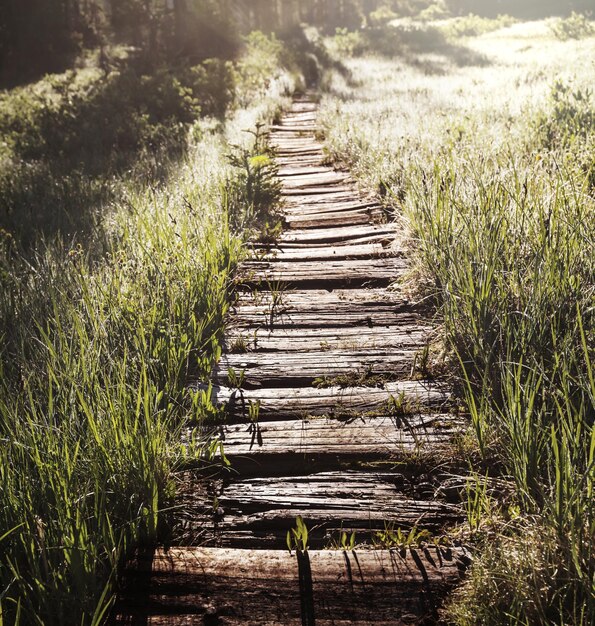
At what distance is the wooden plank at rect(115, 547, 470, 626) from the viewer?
1597 mm

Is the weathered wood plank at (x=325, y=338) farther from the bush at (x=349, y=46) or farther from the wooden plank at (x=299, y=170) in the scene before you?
the bush at (x=349, y=46)

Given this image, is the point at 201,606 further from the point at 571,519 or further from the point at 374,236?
the point at 374,236

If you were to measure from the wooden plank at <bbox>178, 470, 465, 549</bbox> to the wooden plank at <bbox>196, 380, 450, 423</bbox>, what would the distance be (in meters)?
0.45

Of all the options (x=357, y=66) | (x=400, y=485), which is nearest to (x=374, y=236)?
(x=400, y=485)

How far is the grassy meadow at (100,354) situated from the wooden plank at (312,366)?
216mm

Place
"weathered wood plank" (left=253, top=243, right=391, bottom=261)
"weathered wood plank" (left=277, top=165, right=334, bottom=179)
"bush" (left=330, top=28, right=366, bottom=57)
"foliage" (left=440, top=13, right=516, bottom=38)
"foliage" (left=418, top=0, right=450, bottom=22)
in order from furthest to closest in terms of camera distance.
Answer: "foliage" (left=418, top=0, right=450, bottom=22)
"foliage" (left=440, top=13, right=516, bottom=38)
"bush" (left=330, top=28, right=366, bottom=57)
"weathered wood plank" (left=277, top=165, right=334, bottom=179)
"weathered wood plank" (left=253, top=243, right=391, bottom=261)

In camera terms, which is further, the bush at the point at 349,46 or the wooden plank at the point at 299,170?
the bush at the point at 349,46

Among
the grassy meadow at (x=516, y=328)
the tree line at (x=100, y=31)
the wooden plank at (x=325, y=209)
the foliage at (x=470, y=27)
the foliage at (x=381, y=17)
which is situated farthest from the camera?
the foliage at (x=381, y=17)

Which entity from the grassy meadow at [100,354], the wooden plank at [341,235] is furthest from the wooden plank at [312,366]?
the wooden plank at [341,235]

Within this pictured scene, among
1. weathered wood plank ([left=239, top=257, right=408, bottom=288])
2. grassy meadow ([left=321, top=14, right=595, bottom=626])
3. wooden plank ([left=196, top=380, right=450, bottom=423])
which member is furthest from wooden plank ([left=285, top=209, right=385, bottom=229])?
wooden plank ([left=196, top=380, right=450, bottom=423])

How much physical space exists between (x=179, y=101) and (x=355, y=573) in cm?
1302

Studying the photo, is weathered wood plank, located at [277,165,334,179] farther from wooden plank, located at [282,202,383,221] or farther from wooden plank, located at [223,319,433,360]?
wooden plank, located at [223,319,433,360]

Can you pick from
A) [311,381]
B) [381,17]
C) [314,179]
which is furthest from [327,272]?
[381,17]

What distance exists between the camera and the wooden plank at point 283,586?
160 centimetres
